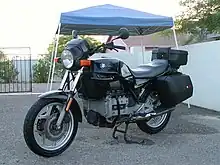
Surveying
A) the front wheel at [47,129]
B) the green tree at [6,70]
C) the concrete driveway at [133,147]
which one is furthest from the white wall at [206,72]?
the green tree at [6,70]

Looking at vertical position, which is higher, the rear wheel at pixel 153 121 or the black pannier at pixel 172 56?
the black pannier at pixel 172 56

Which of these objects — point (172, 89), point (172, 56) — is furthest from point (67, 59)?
point (172, 56)

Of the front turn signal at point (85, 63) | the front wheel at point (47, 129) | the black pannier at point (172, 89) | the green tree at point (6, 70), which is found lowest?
the green tree at point (6, 70)

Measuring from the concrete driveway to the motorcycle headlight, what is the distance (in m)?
1.05

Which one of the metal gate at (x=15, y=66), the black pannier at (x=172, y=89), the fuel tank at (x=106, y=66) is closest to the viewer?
the fuel tank at (x=106, y=66)

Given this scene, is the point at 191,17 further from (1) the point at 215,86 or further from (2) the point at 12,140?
(2) the point at 12,140

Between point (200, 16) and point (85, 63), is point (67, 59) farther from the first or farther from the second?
point (200, 16)

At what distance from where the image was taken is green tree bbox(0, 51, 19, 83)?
1584cm

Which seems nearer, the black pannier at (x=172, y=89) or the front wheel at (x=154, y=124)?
the black pannier at (x=172, y=89)

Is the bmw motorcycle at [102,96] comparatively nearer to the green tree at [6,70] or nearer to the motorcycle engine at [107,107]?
the motorcycle engine at [107,107]

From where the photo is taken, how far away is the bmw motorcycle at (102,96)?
4.38 m

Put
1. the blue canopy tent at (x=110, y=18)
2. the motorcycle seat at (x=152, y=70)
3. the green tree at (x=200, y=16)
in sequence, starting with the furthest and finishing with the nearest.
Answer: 1. the green tree at (x=200, y=16)
2. the blue canopy tent at (x=110, y=18)
3. the motorcycle seat at (x=152, y=70)

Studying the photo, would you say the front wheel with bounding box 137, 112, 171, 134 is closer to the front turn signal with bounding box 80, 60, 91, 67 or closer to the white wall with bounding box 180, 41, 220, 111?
the front turn signal with bounding box 80, 60, 91, 67

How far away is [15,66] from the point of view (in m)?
16.4
